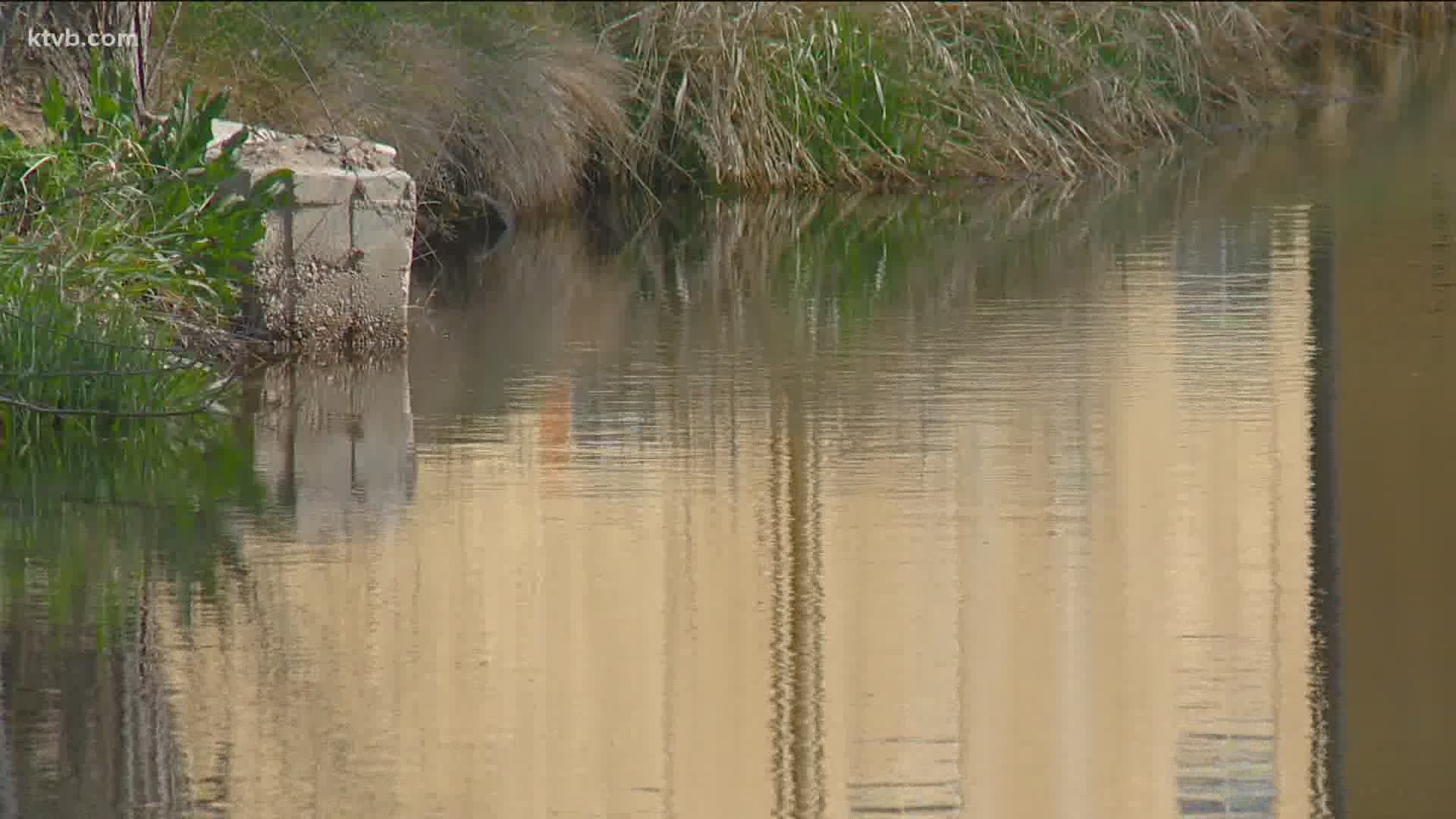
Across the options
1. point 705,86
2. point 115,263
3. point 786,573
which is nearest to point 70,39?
point 115,263

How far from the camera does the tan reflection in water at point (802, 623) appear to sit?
5.16 meters

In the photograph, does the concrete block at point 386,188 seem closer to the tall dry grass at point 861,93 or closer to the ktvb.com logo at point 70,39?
the ktvb.com logo at point 70,39

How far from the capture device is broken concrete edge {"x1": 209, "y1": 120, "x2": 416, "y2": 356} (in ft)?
33.0

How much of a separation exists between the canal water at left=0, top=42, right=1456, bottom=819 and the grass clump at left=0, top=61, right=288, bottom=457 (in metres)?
0.34

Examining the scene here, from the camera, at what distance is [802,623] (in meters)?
6.14

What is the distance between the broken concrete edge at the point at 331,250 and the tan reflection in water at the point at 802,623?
1.53 metres

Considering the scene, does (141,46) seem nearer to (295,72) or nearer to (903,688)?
(295,72)

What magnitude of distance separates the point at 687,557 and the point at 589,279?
5.70 m

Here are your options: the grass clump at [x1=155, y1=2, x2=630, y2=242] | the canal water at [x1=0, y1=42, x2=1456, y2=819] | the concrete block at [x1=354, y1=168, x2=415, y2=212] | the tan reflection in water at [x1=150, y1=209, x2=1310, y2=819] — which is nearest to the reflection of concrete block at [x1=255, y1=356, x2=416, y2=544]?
the canal water at [x1=0, y1=42, x2=1456, y2=819]

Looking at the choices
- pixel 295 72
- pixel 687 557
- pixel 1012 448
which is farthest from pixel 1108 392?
pixel 295 72

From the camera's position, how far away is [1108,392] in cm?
891

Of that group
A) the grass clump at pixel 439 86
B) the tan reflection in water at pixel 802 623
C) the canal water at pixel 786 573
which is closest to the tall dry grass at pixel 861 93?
the grass clump at pixel 439 86

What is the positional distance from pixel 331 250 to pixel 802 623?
4.36 metres

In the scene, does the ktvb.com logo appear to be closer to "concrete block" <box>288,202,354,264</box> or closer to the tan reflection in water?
"concrete block" <box>288,202,354,264</box>
